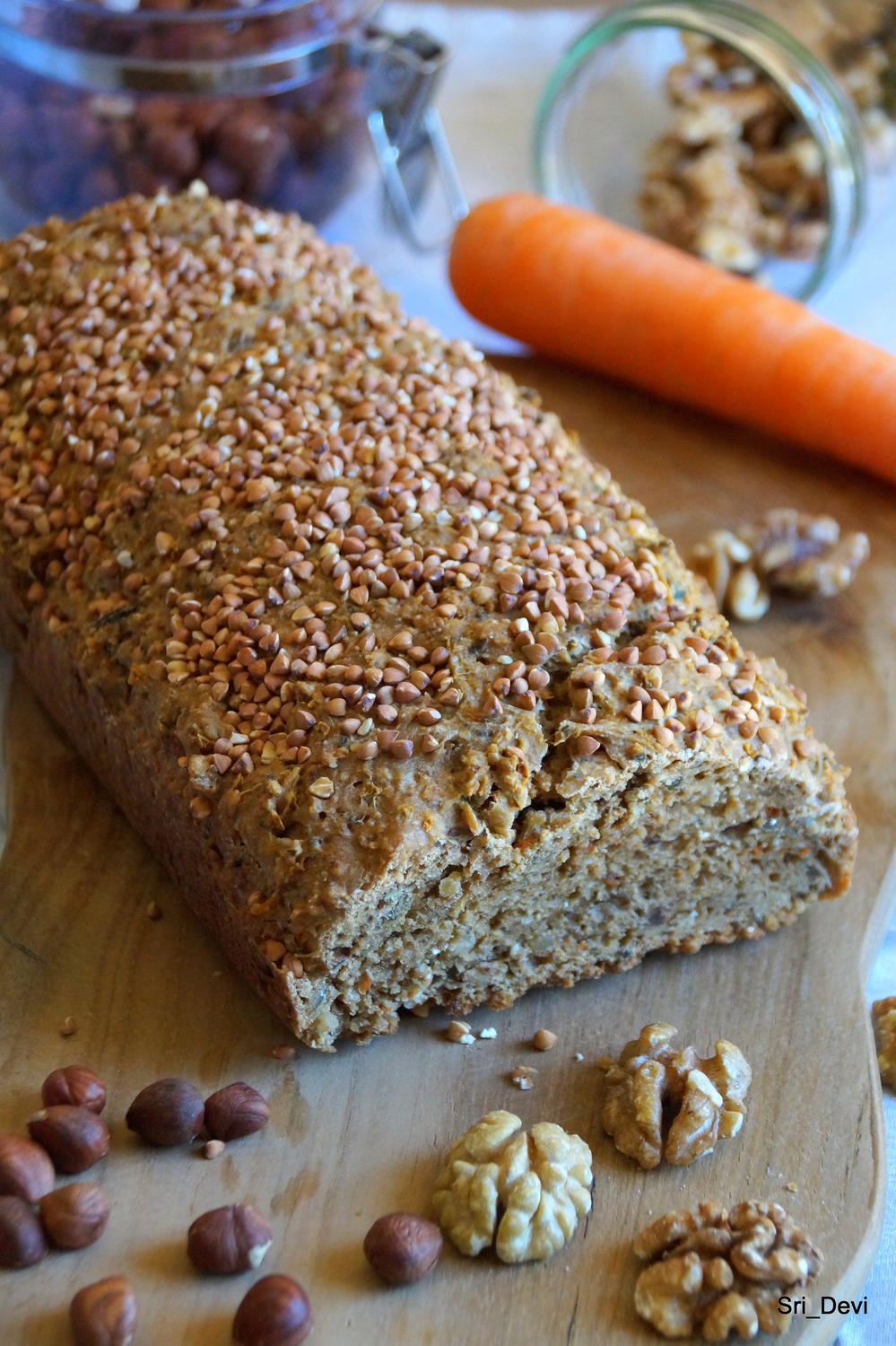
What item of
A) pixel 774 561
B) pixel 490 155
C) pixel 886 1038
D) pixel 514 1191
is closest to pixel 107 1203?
pixel 514 1191

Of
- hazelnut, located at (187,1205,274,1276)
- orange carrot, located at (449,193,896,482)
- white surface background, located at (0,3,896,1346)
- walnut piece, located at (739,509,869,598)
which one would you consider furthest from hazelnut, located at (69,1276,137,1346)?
white surface background, located at (0,3,896,1346)

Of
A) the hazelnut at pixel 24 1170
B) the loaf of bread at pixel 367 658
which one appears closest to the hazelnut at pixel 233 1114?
the loaf of bread at pixel 367 658

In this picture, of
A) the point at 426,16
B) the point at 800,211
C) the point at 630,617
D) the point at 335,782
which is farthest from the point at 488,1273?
the point at 426,16

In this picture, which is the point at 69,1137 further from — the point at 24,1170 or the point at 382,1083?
the point at 382,1083

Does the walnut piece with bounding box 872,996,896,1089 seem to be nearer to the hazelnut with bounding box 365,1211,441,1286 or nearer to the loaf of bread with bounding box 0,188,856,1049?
the loaf of bread with bounding box 0,188,856,1049

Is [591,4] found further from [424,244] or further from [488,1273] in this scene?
[488,1273]

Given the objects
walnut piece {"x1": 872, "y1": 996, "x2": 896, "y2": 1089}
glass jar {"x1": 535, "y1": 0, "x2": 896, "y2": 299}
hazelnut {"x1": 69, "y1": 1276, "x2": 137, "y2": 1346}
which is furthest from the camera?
glass jar {"x1": 535, "y1": 0, "x2": 896, "y2": 299}

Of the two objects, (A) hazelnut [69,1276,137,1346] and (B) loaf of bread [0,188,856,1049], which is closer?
(A) hazelnut [69,1276,137,1346]

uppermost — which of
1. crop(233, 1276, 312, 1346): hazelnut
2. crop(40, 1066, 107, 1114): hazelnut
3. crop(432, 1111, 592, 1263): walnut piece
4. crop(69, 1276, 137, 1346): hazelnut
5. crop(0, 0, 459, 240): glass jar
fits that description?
crop(0, 0, 459, 240): glass jar
